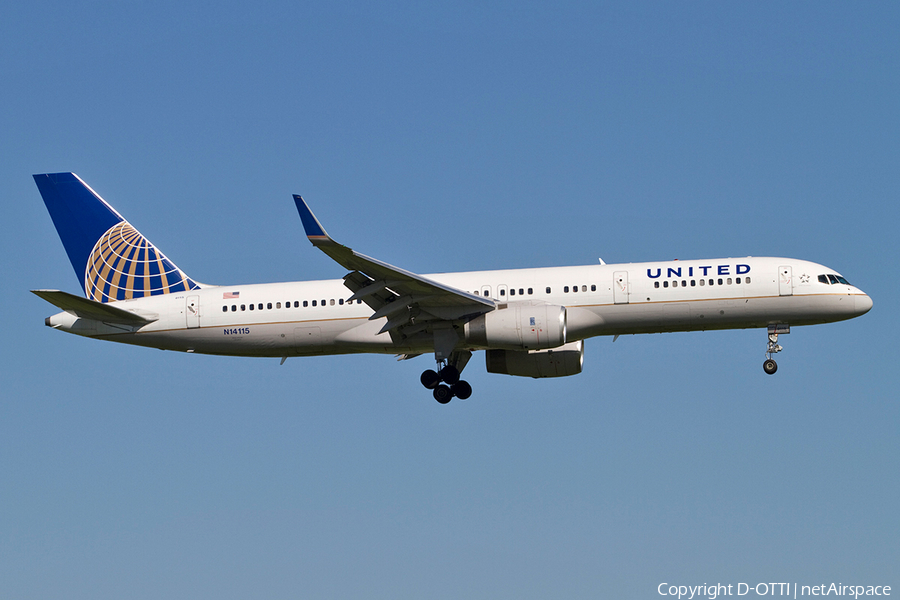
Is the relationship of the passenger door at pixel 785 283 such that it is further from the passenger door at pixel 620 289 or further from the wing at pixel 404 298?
the wing at pixel 404 298

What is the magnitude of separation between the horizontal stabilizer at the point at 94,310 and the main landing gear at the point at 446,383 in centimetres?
987

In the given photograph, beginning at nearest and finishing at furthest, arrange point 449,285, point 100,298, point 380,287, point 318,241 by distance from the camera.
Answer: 1. point 318,241
2. point 380,287
3. point 449,285
4. point 100,298

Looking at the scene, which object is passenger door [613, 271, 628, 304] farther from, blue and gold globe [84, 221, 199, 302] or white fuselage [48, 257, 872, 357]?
blue and gold globe [84, 221, 199, 302]

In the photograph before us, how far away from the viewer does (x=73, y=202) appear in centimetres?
4219

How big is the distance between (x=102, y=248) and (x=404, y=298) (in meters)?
13.3

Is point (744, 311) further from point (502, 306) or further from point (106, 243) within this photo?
point (106, 243)

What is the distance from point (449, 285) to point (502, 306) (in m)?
2.58

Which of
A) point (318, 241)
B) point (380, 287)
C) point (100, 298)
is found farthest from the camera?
point (100, 298)

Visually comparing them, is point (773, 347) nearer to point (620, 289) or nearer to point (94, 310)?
point (620, 289)

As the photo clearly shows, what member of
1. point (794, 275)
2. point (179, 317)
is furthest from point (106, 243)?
point (794, 275)

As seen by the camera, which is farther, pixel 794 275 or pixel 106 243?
pixel 106 243

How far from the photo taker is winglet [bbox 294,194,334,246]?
30.2 meters

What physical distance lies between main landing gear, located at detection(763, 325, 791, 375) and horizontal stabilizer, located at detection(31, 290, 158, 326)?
21087mm

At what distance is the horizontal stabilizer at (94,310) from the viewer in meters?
35.4
